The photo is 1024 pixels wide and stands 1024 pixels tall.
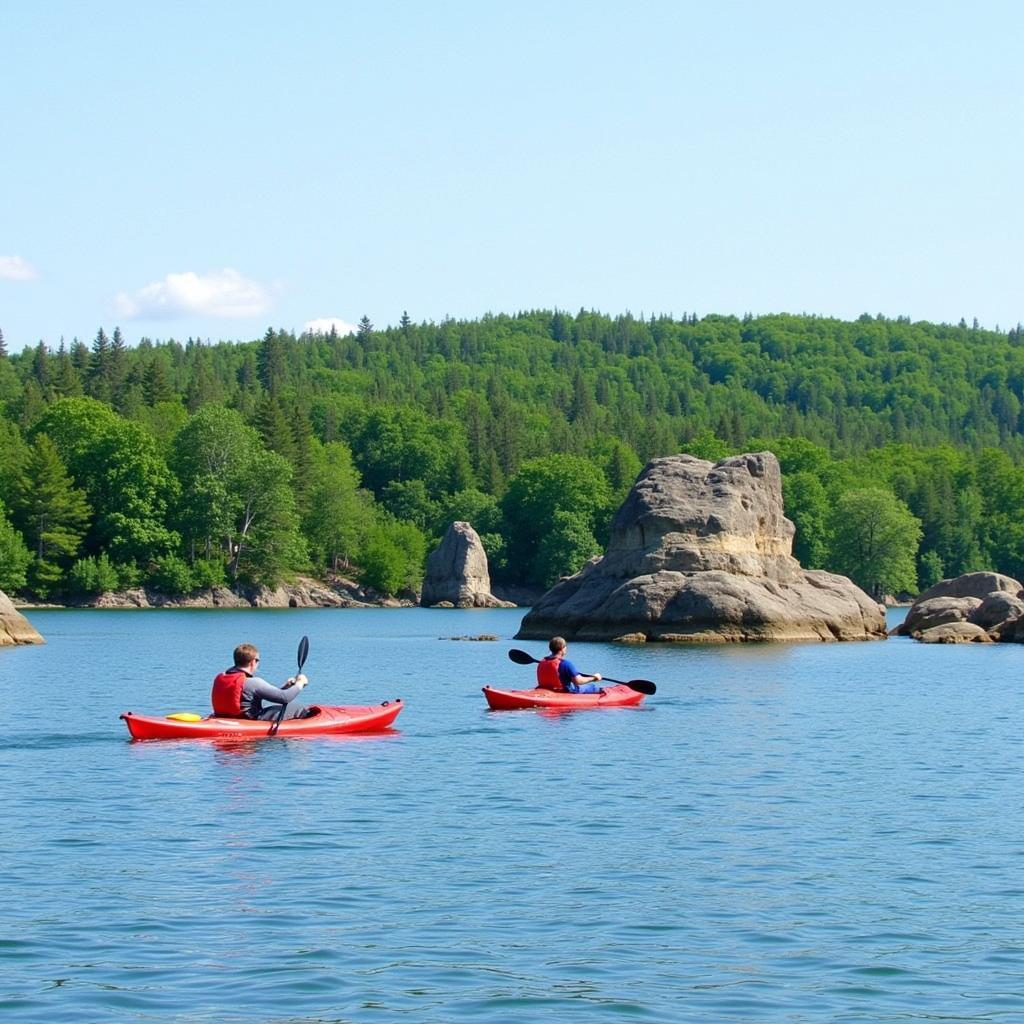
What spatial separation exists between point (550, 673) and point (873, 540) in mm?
83136

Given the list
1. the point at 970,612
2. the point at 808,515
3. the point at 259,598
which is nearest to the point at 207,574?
the point at 259,598

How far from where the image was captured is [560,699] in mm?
33125

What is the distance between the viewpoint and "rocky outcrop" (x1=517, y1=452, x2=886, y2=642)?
53.1 m

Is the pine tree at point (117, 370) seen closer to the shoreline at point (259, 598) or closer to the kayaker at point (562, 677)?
the shoreline at point (259, 598)

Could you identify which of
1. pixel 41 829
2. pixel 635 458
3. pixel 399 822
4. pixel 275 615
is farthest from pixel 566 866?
pixel 635 458

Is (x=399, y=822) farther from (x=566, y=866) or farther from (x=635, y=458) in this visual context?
(x=635, y=458)

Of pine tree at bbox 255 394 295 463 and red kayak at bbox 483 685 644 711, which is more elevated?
pine tree at bbox 255 394 295 463

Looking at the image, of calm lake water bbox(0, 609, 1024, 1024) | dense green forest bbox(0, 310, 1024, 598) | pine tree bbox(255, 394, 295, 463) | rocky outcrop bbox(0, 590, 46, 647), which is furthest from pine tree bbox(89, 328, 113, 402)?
calm lake water bbox(0, 609, 1024, 1024)

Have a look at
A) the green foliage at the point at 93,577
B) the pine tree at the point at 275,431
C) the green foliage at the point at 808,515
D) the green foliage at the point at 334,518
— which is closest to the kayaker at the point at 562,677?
the green foliage at the point at 93,577

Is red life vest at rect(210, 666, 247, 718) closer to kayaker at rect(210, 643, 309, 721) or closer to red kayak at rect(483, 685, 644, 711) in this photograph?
kayaker at rect(210, 643, 309, 721)

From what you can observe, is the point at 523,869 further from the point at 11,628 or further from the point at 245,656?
the point at 11,628

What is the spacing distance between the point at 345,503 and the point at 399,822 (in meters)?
92.2

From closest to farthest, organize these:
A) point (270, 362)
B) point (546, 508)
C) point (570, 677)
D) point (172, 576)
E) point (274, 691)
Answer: point (274, 691)
point (570, 677)
point (172, 576)
point (546, 508)
point (270, 362)

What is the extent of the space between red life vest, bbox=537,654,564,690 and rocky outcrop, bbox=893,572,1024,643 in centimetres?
3118
